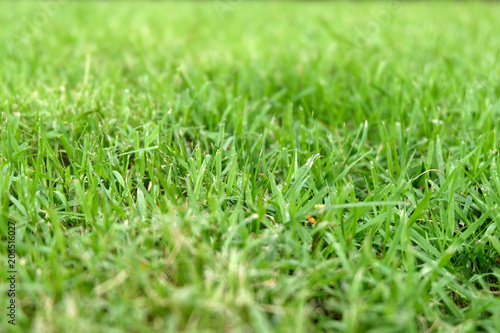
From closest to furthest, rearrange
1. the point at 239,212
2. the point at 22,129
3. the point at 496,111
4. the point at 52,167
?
the point at 239,212 → the point at 52,167 → the point at 22,129 → the point at 496,111

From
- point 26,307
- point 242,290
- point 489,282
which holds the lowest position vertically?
point 489,282

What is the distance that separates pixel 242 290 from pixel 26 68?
7.59 ft

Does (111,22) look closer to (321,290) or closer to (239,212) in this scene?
(239,212)

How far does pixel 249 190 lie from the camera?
5.39 feet

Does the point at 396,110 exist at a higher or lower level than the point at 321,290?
higher

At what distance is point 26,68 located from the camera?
2.84m

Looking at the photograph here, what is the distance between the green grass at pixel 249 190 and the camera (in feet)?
3.79

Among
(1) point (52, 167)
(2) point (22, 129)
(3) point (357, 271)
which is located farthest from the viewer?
(2) point (22, 129)

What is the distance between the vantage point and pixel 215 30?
416 centimetres

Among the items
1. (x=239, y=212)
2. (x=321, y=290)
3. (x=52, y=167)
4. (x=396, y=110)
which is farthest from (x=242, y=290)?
(x=396, y=110)

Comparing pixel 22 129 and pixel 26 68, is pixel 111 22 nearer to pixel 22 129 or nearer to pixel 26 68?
pixel 26 68

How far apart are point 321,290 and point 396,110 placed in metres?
1.38

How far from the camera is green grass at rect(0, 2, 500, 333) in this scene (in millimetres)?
1154

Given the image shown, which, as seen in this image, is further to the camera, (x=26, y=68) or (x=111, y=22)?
(x=111, y=22)
